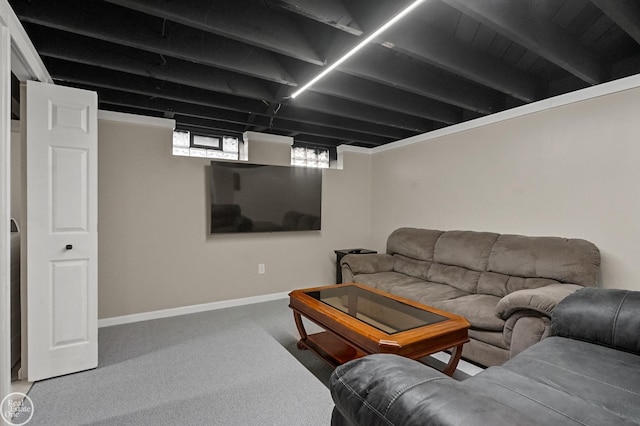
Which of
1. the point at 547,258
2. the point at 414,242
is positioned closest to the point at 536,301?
the point at 547,258

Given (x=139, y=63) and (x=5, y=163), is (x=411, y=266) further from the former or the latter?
(x=5, y=163)

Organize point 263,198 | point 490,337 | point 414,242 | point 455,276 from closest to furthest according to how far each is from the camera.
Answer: point 490,337 → point 455,276 → point 414,242 → point 263,198

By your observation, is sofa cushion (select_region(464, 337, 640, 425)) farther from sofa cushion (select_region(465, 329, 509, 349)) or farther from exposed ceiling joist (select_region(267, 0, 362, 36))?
exposed ceiling joist (select_region(267, 0, 362, 36))

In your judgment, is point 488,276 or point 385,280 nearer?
point 488,276

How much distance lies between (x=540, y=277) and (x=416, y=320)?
127 cm

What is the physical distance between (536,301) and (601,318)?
33 centimetres

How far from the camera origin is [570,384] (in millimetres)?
1298

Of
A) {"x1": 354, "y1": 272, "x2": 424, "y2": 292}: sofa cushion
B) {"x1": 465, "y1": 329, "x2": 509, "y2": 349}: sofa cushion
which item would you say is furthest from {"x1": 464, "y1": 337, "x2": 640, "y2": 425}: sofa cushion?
{"x1": 354, "y1": 272, "x2": 424, "y2": 292}: sofa cushion

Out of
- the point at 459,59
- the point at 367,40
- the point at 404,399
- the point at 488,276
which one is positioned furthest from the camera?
the point at 488,276

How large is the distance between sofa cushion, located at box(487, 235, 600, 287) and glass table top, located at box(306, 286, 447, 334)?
107cm

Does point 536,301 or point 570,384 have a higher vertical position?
point 536,301

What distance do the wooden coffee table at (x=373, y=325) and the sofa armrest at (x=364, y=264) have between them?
0.72 m

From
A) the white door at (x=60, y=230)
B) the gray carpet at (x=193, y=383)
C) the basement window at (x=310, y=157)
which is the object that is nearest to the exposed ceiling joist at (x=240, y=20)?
the white door at (x=60, y=230)

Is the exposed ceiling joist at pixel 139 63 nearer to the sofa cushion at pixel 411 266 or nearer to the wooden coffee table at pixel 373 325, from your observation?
the wooden coffee table at pixel 373 325
